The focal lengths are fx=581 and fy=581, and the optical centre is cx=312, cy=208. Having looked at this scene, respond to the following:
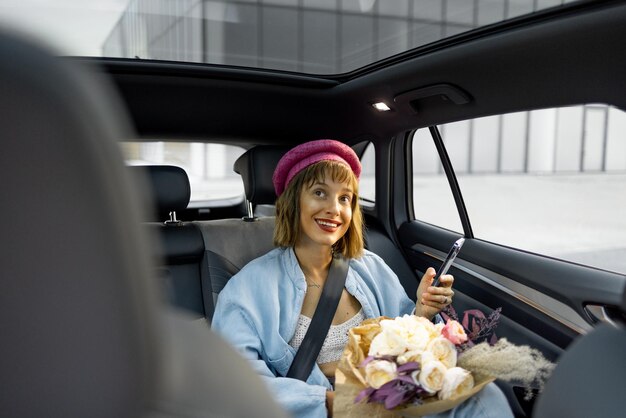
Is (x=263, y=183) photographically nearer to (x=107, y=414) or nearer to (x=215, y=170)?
(x=215, y=170)

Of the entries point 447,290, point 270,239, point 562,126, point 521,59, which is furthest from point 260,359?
point 562,126

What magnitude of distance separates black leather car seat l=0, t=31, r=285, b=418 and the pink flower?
1.06 m

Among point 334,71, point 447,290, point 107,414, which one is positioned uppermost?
point 334,71

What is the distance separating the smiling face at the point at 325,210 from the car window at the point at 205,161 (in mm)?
1085

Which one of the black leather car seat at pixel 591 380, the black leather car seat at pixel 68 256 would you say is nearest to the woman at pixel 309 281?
the black leather car seat at pixel 591 380

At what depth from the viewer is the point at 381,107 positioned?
3168mm

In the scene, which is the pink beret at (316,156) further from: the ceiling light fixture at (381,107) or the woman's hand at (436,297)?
the ceiling light fixture at (381,107)

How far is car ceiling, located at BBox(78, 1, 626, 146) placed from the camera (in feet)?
5.93

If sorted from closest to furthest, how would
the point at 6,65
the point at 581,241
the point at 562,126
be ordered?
the point at 6,65 < the point at 581,241 < the point at 562,126

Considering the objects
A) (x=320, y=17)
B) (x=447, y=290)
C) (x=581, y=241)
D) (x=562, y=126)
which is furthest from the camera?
(x=320, y=17)

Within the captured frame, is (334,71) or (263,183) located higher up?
(334,71)

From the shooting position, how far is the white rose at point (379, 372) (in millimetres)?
1306

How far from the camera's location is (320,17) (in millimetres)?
11305

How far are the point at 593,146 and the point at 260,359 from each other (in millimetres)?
1701
